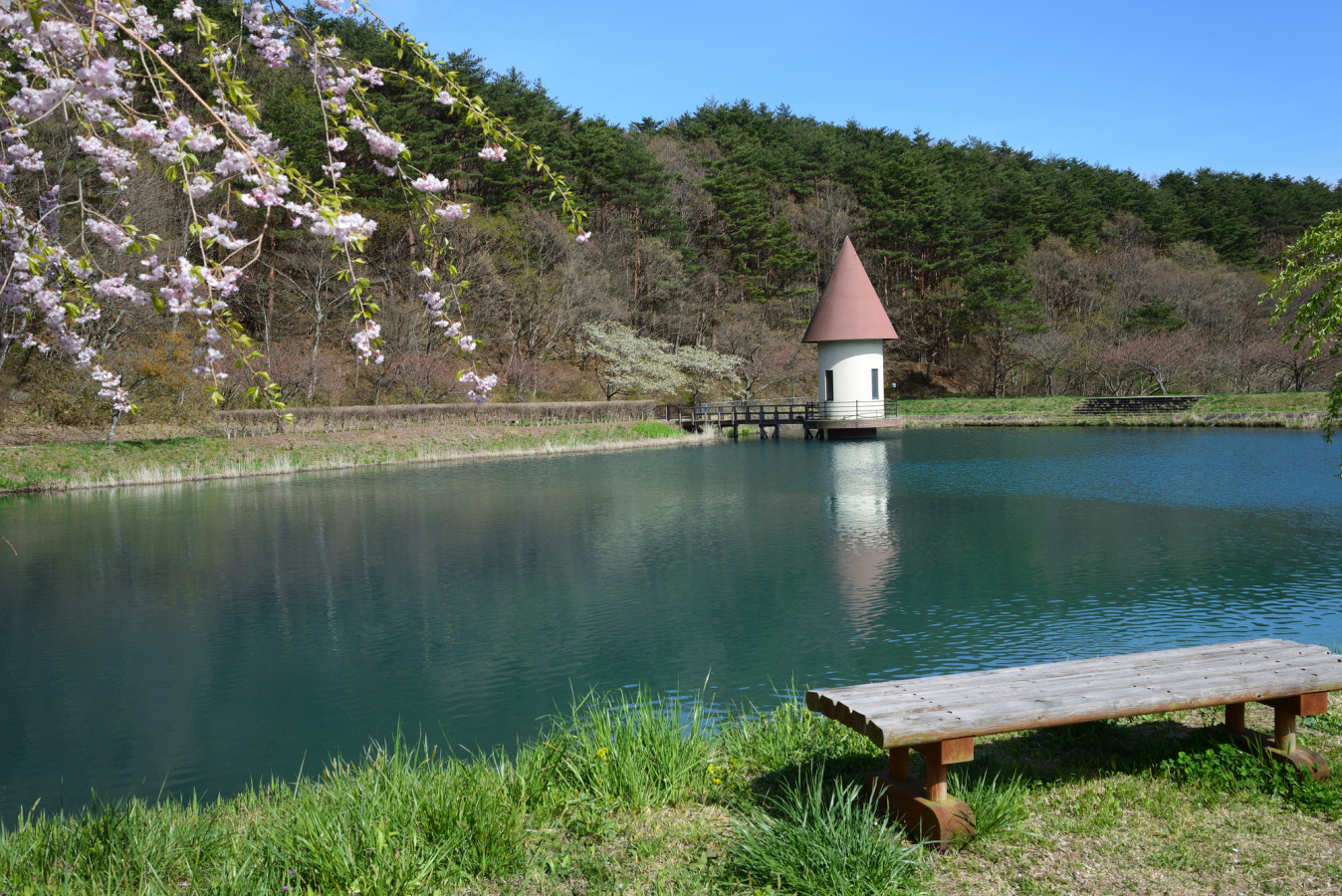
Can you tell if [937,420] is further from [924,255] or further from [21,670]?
[21,670]

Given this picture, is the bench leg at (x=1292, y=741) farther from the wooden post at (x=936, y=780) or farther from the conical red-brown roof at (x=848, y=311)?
the conical red-brown roof at (x=848, y=311)

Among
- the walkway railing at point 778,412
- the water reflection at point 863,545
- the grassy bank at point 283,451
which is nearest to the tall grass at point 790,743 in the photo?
the water reflection at point 863,545

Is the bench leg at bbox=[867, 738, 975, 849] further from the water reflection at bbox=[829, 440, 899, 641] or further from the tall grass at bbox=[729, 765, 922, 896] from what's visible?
the water reflection at bbox=[829, 440, 899, 641]

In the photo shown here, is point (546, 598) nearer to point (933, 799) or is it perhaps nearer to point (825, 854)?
point (933, 799)

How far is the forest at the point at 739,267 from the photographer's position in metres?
29.0

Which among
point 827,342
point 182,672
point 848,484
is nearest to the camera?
point 182,672

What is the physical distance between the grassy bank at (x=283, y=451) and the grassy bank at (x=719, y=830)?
724 inches

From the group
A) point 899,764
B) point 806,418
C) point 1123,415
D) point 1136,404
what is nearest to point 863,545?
point 899,764

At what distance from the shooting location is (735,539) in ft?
39.6

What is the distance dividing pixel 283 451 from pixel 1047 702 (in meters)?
23.0

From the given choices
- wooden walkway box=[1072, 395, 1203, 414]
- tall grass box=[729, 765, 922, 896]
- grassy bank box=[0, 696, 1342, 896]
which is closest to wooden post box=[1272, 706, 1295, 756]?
grassy bank box=[0, 696, 1342, 896]

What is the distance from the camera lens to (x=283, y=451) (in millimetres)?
23375

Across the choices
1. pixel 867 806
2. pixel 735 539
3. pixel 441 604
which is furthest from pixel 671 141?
pixel 867 806

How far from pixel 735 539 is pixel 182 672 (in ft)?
22.4
